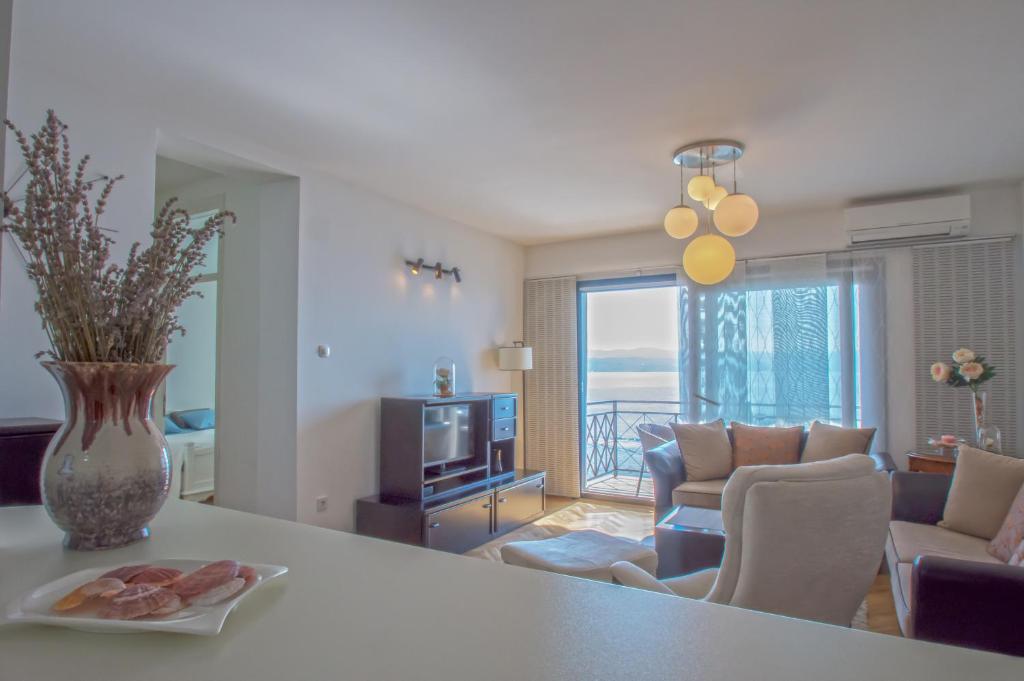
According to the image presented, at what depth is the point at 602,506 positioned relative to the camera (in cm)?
532

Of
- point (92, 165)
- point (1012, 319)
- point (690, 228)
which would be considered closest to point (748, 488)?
point (690, 228)

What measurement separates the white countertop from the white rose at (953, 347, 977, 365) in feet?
13.2

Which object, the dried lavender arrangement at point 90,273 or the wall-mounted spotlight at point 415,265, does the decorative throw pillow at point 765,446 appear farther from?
the dried lavender arrangement at point 90,273

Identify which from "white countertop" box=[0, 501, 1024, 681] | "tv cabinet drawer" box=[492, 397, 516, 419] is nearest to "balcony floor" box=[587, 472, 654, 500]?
"tv cabinet drawer" box=[492, 397, 516, 419]

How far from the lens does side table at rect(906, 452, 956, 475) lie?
372 centimetres

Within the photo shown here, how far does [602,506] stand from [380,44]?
14.2ft

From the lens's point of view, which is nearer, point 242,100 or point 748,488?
point 748,488

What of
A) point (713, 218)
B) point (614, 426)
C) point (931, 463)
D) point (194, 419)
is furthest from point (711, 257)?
point (194, 419)

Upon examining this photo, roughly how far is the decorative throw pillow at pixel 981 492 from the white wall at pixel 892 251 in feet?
5.08

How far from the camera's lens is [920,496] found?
10.1 ft

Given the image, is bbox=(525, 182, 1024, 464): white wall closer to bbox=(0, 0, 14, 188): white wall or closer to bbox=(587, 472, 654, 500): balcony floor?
bbox=(587, 472, 654, 500): balcony floor

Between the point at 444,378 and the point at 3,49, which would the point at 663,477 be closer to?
the point at 444,378

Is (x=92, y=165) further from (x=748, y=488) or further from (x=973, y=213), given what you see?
(x=973, y=213)

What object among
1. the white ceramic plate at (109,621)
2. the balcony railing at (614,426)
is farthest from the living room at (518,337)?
the balcony railing at (614,426)
